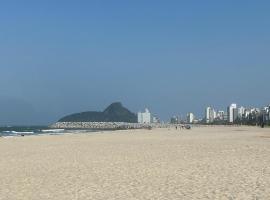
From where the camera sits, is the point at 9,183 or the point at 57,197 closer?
the point at 57,197

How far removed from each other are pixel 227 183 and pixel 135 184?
1958 mm

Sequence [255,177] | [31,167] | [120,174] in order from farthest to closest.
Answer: [31,167], [120,174], [255,177]

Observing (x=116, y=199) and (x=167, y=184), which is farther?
(x=167, y=184)

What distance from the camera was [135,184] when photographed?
35.6ft

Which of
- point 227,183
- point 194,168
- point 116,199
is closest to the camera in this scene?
point 116,199

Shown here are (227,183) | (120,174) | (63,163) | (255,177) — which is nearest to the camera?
(227,183)

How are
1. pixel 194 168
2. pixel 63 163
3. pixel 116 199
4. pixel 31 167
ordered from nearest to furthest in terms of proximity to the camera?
pixel 116 199, pixel 194 168, pixel 31 167, pixel 63 163

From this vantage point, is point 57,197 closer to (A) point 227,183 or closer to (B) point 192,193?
(B) point 192,193

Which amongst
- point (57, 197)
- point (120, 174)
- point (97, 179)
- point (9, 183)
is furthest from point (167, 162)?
point (57, 197)

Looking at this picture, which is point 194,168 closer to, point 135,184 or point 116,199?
point 135,184

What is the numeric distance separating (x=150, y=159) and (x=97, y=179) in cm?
524

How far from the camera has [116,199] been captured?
29.8ft

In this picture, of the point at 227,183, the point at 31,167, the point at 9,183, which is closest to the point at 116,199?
the point at 227,183

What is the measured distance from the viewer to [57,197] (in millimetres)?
9438
